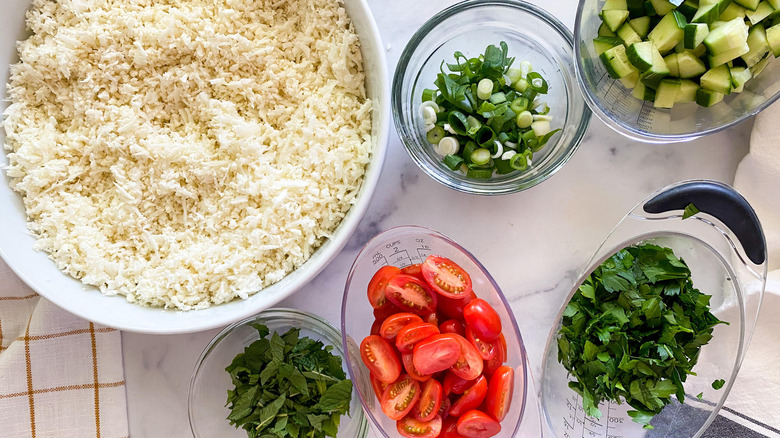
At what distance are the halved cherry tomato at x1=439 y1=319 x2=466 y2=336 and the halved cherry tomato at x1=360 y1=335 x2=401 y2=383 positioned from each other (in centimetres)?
14

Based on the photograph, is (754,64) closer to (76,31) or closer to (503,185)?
(503,185)

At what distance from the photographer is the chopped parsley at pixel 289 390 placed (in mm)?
1442

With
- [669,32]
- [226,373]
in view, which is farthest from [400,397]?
[669,32]

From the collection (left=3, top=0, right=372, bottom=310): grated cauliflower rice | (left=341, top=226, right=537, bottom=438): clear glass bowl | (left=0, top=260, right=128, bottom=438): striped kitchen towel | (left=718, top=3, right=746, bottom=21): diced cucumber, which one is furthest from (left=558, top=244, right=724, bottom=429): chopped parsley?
(left=0, top=260, right=128, bottom=438): striped kitchen towel

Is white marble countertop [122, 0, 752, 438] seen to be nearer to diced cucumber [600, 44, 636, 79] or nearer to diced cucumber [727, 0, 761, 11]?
diced cucumber [600, 44, 636, 79]

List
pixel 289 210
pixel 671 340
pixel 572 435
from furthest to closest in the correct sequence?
pixel 572 435
pixel 671 340
pixel 289 210

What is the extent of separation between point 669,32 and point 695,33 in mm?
57

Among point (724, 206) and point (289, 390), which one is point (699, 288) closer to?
point (724, 206)

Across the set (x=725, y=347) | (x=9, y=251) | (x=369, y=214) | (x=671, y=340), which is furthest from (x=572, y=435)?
(x=9, y=251)

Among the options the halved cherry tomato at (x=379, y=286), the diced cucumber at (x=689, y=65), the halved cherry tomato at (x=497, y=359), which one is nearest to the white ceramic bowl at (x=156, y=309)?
the halved cherry tomato at (x=379, y=286)

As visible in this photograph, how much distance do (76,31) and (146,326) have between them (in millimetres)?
720

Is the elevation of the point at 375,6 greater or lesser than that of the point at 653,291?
greater

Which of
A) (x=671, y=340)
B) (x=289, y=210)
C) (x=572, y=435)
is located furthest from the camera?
(x=572, y=435)

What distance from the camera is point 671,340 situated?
4.84 ft
